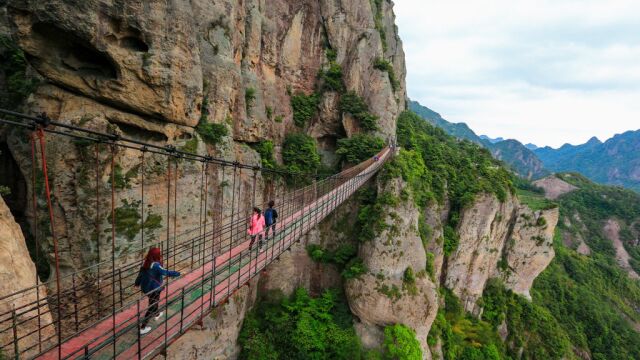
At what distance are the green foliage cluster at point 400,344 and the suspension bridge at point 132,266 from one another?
19.9 ft

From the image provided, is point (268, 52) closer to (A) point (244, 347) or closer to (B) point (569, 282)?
(A) point (244, 347)

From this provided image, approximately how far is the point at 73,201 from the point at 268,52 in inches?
416

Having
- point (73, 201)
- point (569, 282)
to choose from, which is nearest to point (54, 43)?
point (73, 201)

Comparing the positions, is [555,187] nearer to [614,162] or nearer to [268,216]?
[268,216]

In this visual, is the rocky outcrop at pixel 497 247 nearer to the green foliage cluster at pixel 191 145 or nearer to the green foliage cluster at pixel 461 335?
the green foliage cluster at pixel 461 335

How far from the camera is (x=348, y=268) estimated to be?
12562 mm

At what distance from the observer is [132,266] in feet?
26.0

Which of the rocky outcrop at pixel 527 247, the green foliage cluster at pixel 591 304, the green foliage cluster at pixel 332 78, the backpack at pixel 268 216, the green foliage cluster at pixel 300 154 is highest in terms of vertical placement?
the green foliage cluster at pixel 332 78

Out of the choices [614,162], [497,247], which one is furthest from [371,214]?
[614,162]

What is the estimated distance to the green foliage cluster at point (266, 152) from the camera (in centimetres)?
1338

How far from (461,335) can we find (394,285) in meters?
6.62

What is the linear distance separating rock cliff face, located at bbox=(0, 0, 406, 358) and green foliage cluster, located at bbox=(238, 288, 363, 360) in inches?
30.3

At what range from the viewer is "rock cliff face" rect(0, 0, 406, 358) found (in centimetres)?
756

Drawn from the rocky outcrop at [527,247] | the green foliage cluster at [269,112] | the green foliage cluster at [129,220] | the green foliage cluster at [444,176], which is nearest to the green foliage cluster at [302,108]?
the green foliage cluster at [269,112]
